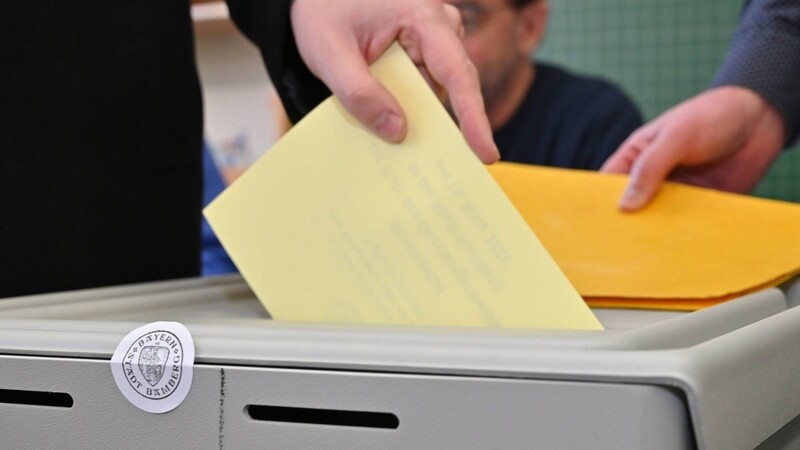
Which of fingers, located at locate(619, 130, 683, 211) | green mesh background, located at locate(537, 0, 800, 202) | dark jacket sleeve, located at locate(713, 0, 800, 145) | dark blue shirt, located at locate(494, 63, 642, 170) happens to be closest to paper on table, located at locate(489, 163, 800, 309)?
fingers, located at locate(619, 130, 683, 211)

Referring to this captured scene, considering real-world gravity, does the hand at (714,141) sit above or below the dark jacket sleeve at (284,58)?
below

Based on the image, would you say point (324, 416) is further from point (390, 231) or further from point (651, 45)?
point (651, 45)

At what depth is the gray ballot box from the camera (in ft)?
1.18

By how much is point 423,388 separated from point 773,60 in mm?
860

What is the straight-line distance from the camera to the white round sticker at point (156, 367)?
436 mm

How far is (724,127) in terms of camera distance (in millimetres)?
1033

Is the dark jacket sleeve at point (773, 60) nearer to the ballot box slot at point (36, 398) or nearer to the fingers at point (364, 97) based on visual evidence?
the fingers at point (364, 97)

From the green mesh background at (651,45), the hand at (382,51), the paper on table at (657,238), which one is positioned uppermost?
the hand at (382,51)

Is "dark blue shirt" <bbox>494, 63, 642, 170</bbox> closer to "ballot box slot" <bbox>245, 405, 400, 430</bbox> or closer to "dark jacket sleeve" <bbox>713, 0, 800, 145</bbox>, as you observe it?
"dark jacket sleeve" <bbox>713, 0, 800, 145</bbox>

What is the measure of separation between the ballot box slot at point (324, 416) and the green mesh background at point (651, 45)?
2285 mm

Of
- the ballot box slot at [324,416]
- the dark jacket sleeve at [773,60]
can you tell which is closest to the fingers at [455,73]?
the ballot box slot at [324,416]

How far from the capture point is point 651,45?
2658 mm

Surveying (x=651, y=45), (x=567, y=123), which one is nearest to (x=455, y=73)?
(x=567, y=123)

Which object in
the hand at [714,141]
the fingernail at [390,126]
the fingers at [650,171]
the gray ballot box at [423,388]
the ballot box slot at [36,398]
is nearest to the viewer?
the gray ballot box at [423,388]
